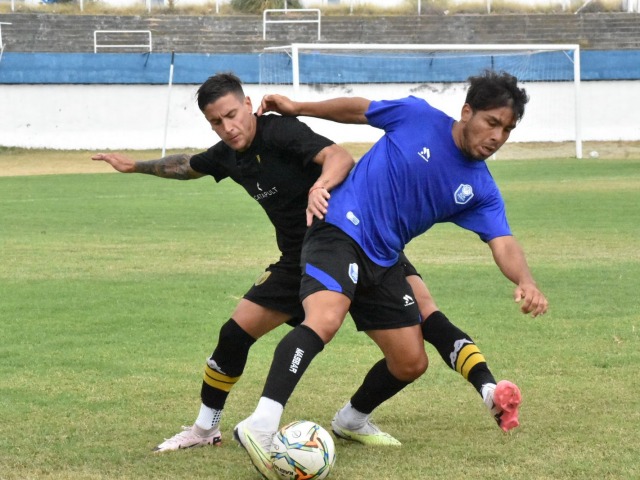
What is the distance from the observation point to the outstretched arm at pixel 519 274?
206 inches

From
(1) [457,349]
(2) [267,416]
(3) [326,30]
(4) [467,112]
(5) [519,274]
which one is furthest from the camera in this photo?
(3) [326,30]

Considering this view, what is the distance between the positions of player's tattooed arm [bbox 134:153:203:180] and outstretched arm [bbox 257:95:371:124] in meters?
0.77

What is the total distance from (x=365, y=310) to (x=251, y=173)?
96 cm

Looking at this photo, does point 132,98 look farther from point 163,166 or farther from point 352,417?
point 352,417

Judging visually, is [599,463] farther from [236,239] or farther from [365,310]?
[236,239]

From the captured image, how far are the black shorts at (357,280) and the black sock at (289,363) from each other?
281mm

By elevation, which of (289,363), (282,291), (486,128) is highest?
(486,128)

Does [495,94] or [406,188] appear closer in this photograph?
[495,94]

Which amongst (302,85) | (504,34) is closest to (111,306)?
(302,85)

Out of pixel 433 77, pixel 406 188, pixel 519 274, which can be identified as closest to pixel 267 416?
pixel 406 188

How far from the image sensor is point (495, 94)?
5.25 m

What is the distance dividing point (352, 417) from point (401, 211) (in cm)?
123

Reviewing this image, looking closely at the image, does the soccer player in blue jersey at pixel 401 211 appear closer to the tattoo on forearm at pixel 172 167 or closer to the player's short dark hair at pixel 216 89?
the player's short dark hair at pixel 216 89

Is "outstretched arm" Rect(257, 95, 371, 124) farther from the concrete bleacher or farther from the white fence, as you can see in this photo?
the concrete bleacher
